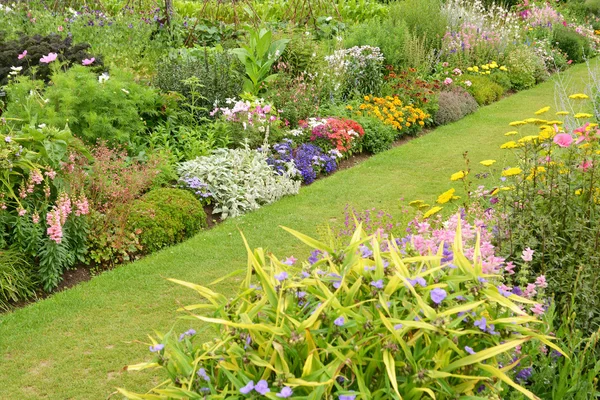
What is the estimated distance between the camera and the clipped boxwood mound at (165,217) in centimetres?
579

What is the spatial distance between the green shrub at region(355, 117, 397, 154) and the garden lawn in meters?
0.30

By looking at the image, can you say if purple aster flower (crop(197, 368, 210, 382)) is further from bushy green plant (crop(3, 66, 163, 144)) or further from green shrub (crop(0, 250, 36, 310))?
bushy green plant (crop(3, 66, 163, 144))

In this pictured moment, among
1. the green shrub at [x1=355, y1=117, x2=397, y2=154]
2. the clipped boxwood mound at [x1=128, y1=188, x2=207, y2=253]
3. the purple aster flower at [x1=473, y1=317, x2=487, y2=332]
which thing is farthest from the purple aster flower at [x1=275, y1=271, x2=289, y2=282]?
the green shrub at [x1=355, y1=117, x2=397, y2=154]

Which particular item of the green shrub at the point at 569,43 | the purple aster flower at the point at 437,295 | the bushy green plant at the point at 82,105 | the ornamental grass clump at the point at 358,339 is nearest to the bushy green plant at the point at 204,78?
the bushy green plant at the point at 82,105

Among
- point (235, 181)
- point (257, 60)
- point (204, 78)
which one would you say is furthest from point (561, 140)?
point (257, 60)

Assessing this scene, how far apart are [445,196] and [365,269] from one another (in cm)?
231

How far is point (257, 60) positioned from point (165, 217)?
3.79 meters

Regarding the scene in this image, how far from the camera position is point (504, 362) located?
266 cm

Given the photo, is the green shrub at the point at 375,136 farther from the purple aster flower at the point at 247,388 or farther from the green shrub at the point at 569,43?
the green shrub at the point at 569,43

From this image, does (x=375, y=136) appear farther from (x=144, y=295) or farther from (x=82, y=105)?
(x=144, y=295)

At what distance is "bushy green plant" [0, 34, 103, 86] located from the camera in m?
7.34

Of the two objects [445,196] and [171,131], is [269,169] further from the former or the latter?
[445,196]

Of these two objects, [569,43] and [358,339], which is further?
[569,43]

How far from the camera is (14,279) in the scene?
16.0 feet
